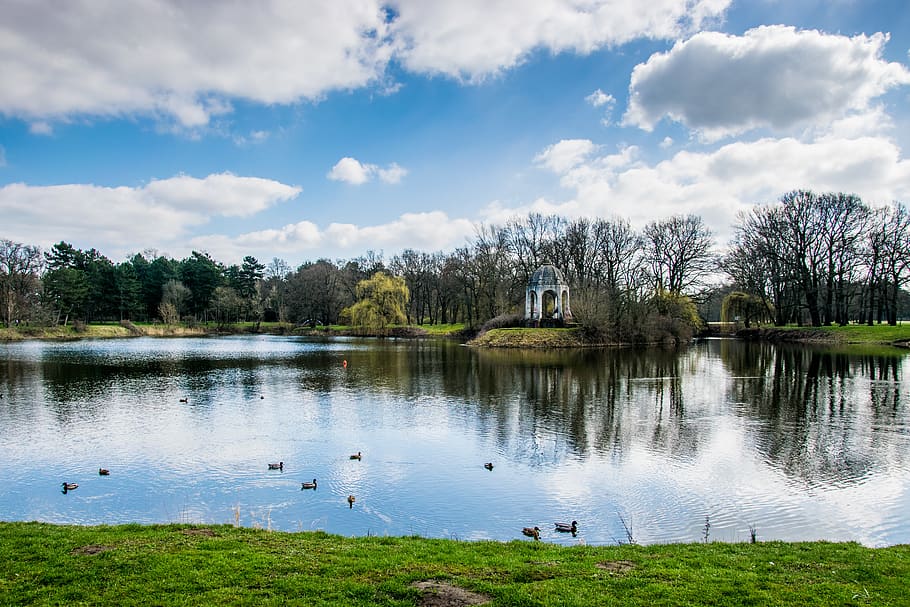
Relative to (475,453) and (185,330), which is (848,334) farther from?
(185,330)

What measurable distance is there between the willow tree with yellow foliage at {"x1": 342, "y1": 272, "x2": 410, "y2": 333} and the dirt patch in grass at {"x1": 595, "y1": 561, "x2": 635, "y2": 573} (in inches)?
2143

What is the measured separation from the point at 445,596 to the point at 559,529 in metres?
3.44

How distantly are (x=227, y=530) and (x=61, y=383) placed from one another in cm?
1964

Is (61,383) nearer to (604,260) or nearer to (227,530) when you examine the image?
(227,530)

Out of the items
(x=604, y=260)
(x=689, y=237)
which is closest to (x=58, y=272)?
(x=604, y=260)

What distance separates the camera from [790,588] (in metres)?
4.82

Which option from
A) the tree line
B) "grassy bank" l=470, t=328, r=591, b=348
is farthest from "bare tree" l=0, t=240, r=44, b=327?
"grassy bank" l=470, t=328, r=591, b=348

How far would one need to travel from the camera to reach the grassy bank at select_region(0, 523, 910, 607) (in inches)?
182

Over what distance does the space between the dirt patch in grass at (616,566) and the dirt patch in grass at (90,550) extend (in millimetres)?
5338

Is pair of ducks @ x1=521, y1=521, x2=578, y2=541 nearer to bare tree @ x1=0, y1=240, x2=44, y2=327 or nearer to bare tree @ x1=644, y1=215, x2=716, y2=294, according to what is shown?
bare tree @ x1=644, y1=215, x2=716, y2=294

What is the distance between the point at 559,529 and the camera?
25.3 feet

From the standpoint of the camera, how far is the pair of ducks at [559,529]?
7.46m

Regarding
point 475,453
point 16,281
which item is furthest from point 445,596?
point 16,281

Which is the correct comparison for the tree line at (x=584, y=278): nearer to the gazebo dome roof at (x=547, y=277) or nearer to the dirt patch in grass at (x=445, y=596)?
the gazebo dome roof at (x=547, y=277)
